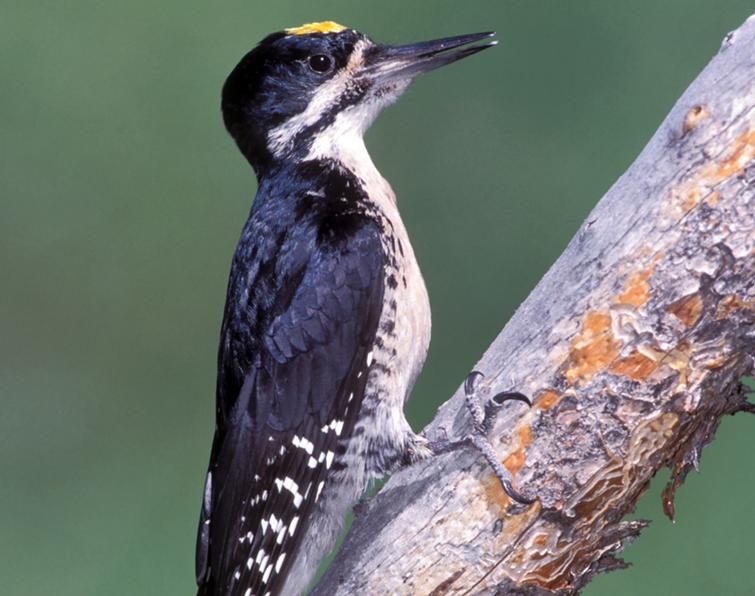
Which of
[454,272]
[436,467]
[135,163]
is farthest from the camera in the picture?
[135,163]

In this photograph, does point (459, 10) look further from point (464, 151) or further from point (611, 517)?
point (611, 517)

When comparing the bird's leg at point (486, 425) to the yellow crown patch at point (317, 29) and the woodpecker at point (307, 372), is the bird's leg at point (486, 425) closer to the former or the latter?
the woodpecker at point (307, 372)

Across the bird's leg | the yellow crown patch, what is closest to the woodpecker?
the bird's leg

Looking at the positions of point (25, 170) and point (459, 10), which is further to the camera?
point (25, 170)

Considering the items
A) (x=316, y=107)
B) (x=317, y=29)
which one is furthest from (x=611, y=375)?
(x=317, y=29)

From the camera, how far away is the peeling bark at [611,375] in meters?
1.69

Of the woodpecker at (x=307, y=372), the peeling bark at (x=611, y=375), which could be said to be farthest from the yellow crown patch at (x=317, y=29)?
the peeling bark at (x=611, y=375)

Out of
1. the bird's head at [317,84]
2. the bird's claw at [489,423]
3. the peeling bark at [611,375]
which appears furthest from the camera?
the bird's head at [317,84]

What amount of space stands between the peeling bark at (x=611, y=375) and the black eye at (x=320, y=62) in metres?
0.90

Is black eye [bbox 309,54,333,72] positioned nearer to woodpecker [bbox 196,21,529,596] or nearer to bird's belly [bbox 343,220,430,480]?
woodpecker [bbox 196,21,529,596]

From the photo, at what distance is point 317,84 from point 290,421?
776mm

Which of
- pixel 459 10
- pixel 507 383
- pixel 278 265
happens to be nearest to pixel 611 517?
pixel 507 383

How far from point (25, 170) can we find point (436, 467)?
9.15ft

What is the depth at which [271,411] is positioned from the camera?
2246 millimetres
